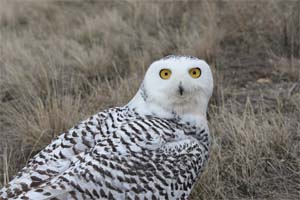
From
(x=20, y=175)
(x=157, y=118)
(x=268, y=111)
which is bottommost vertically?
(x=268, y=111)

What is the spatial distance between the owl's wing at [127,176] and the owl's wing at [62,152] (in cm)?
11

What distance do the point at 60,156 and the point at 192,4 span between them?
15.8 ft

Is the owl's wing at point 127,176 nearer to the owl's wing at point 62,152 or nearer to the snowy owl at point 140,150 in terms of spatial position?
the snowy owl at point 140,150

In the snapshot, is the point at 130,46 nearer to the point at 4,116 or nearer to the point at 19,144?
the point at 4,116

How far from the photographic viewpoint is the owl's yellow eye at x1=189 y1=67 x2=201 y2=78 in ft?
8.86

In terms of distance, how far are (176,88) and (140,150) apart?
0.39 meters

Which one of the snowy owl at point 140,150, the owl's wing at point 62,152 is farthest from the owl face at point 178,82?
the owl's wing at point 62,152

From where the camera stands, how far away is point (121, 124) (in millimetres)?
2738

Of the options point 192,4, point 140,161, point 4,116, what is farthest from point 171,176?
point 192,4

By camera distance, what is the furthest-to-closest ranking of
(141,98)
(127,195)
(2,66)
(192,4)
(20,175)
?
(192,4), (2,66), (141,98), (20,175), (127,195)

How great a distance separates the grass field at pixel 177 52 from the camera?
3477 millimetres

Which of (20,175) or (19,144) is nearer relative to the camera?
(20,175)

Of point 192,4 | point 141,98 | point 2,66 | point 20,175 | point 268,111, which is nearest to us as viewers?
point 20,175

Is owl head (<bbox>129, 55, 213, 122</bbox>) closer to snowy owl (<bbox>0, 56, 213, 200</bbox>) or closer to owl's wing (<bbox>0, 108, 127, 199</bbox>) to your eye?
snowy owl (<bbox>0, 56, 213, 200</bbox>)
